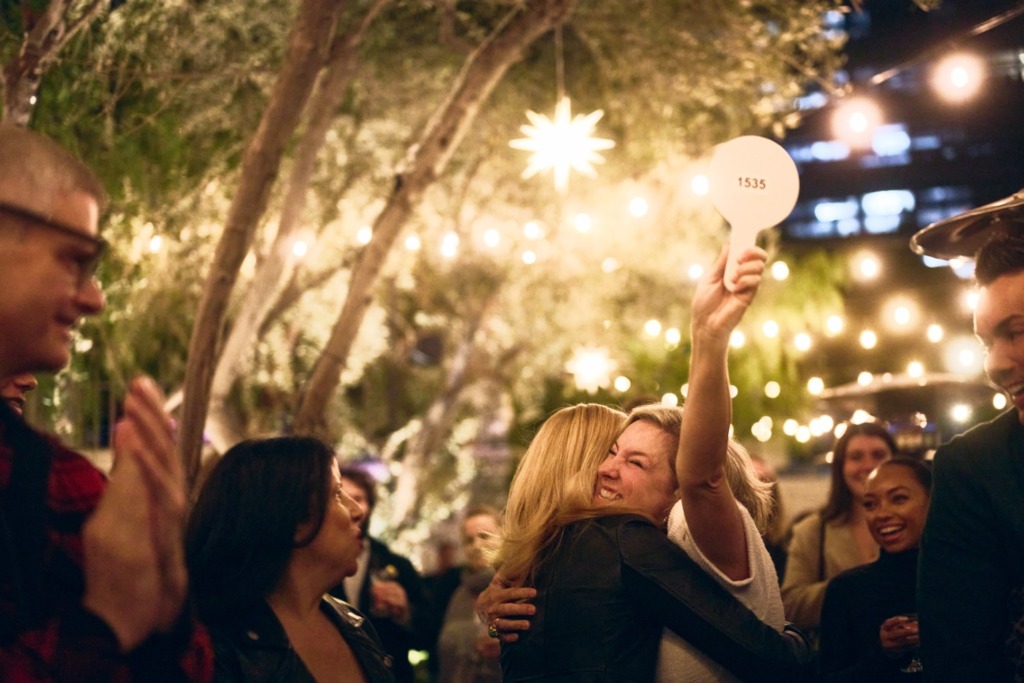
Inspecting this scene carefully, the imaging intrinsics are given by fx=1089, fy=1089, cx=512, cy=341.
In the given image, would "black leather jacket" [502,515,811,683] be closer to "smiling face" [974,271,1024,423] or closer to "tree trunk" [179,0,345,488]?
"smiling face" [974,271,1024,423]

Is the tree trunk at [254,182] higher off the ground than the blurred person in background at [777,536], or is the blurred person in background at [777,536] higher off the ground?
the tree trunk at [254,182]

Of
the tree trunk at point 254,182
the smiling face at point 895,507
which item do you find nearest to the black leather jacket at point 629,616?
the smiling face at point 895,507

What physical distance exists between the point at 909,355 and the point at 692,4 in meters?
16.6

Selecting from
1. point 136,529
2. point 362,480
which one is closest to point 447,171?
point 362,480

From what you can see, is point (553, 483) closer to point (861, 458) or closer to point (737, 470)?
point (737, 470)

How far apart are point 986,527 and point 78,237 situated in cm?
223

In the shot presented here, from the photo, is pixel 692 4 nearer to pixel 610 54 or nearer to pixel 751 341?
pixel 610 54

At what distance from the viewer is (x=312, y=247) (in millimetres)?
11234

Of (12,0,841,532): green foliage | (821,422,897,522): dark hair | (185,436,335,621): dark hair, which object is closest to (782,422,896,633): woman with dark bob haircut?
(821,422,897,522): dark hair

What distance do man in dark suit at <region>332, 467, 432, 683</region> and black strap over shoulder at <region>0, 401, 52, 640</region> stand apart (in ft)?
9.07

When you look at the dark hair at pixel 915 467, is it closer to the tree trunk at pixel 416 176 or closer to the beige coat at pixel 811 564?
the beige coat at pixel 811 564

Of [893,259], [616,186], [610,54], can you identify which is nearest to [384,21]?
[610,54]

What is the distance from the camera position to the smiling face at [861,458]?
588 centimetres

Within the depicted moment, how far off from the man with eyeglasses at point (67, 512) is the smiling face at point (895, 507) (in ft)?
11.1
